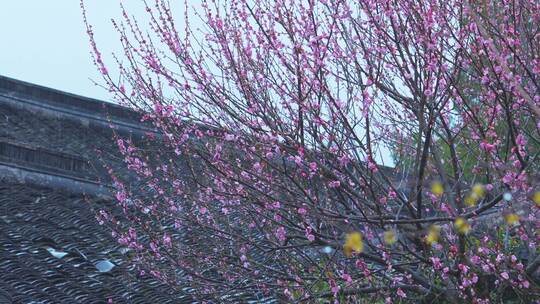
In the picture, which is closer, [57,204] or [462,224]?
[462,224]

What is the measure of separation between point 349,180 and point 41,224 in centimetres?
301

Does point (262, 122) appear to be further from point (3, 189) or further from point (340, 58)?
point (3, 189)

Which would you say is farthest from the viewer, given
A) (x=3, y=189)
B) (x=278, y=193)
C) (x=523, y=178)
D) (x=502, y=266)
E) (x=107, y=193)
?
(x=107, y=193)

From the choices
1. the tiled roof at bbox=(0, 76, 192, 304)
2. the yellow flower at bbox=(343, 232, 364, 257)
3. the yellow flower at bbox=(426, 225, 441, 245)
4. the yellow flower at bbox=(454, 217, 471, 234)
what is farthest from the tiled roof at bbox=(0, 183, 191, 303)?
the yellow flower at bbox=(454, 217, 471, 234)

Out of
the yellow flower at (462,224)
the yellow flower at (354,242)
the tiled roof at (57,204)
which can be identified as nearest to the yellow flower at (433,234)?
the yellow flower at (462,224)

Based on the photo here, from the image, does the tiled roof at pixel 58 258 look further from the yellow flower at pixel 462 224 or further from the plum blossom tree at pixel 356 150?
the yellow flower at pixel 462 224

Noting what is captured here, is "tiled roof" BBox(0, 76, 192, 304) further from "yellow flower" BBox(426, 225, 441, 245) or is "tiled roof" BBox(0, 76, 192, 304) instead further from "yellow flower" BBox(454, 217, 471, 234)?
"yellow flower" BBox(454, 217, 471, 234)

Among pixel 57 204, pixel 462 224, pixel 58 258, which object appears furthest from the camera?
pixel 57 204

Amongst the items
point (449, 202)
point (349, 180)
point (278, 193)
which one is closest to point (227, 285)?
point (278, 193)

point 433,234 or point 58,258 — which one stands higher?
point 433,234

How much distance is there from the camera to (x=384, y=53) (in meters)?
5.96

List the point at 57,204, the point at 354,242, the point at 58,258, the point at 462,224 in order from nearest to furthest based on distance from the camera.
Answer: the point at 354,242
the point at 462,224
the point at 58,258
the point at 57,204

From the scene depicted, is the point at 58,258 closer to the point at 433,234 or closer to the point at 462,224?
the point at 433,234

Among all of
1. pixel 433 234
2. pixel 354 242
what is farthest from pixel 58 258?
pixel 354 242
